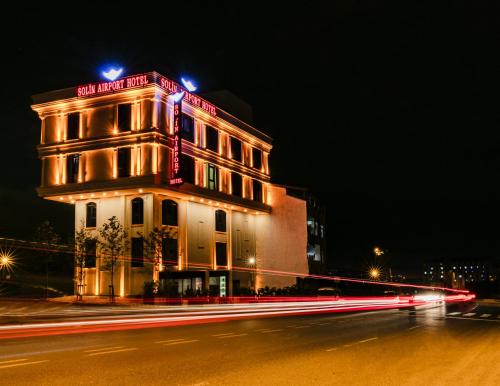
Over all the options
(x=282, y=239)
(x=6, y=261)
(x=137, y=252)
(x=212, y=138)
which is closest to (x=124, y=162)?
(x=137, y=252)

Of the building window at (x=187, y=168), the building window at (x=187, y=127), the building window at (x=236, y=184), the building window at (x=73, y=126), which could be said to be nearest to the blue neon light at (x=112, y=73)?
the building window at (x=73, y=126)

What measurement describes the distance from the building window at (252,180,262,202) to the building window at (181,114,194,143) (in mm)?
13503

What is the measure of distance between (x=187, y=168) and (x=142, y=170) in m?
5.48

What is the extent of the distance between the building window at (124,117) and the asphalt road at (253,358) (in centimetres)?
3195

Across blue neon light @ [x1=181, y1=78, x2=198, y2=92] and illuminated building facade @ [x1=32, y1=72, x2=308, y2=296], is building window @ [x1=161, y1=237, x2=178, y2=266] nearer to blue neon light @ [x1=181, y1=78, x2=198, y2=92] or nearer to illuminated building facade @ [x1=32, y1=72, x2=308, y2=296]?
illuminated building facade @ [x1=32, y1=72, x2=308, y2=296]

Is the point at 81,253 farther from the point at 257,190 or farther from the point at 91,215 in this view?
the point at 257,190

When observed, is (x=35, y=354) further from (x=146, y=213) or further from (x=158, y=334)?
(x=146, y=213)

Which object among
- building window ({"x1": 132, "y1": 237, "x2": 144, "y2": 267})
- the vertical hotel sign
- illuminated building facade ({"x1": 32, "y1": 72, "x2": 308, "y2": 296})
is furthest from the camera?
building window ({"x1": 132, "y1": 237, "x2": 144, "y2": 267})

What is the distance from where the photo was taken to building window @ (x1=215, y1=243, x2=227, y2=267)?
58.1 metres

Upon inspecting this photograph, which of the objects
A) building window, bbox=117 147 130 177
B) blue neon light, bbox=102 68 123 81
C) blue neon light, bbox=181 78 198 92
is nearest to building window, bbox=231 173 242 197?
blue neon light, bbox=181 78 198 92

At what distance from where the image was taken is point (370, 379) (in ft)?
33.8

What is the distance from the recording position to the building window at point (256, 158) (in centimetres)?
6619

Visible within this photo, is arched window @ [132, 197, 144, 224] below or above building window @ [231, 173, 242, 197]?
below

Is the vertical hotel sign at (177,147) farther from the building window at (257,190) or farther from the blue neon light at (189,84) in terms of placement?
the building window at (257,190)
